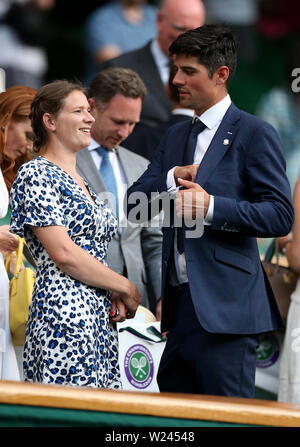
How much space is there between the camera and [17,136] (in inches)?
177

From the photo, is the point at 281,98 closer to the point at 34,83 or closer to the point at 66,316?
the point at 34,83

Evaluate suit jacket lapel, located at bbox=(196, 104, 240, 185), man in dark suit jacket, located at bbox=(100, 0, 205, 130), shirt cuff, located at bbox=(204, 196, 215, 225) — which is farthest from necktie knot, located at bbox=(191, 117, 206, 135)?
man in dark suit jacket, located at bbox=(100, 0, 205, 130)

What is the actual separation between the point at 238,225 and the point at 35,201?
0.73 meters

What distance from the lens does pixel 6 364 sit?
4043mm

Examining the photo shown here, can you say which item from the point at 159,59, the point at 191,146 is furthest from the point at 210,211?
the point at 159,59

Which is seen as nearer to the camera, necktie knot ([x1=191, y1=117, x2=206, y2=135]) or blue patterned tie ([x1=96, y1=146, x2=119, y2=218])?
necktie knot ([x1=191, y1=117, x2=206, y2=135])

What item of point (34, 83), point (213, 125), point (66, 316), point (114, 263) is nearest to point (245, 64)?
point (34, 83)

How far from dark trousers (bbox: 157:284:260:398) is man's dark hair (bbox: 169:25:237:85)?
0.86 meters

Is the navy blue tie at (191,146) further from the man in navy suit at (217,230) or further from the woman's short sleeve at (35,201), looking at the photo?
the woman's short sleeve at (35,201)

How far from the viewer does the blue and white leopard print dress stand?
3578 millimetres

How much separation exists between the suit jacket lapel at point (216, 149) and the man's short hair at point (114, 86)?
47.6 inches

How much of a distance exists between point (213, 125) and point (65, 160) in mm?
579

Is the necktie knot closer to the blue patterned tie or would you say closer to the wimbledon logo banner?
the blue patterned tie

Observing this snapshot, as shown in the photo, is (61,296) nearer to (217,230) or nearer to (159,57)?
(217,230)
